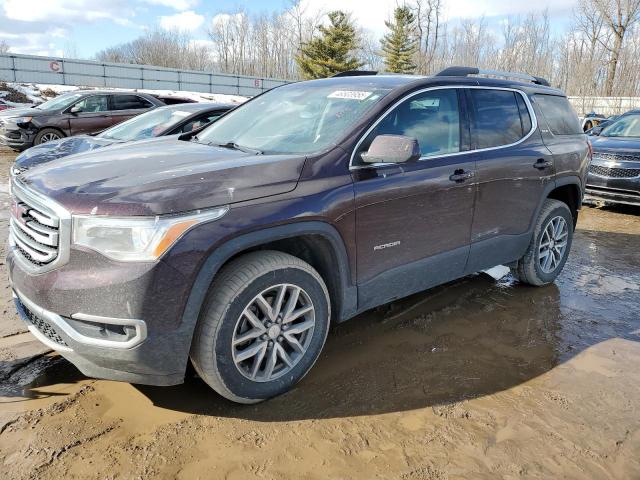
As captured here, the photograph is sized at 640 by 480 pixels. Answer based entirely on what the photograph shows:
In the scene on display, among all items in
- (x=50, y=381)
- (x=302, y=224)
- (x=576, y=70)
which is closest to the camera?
(x=302, y=224)

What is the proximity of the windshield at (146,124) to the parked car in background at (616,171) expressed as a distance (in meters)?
6.68

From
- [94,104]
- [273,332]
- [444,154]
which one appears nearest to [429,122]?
[444,154]

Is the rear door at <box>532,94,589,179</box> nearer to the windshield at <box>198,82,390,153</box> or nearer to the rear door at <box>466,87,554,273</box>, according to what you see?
the rear door at <box>466,87,554,273</box>

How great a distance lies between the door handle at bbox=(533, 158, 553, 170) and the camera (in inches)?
170

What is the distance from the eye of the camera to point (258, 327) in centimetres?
274

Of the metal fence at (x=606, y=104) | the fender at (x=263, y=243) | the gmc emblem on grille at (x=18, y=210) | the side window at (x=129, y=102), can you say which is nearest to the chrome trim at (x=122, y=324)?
the fender at (x=263, y=243)

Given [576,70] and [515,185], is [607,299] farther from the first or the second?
[576,70]

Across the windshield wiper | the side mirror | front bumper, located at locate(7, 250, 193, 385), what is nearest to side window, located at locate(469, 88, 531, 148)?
the side mirror

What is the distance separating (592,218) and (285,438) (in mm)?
7575

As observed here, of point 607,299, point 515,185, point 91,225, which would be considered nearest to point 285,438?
point 91,225

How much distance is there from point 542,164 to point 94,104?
10.7m

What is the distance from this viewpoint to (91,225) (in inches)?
92.8

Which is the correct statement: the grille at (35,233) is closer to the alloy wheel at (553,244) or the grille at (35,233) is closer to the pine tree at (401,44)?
the alloy wheel at (553,244)

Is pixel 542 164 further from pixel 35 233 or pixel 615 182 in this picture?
pixel 615 182
